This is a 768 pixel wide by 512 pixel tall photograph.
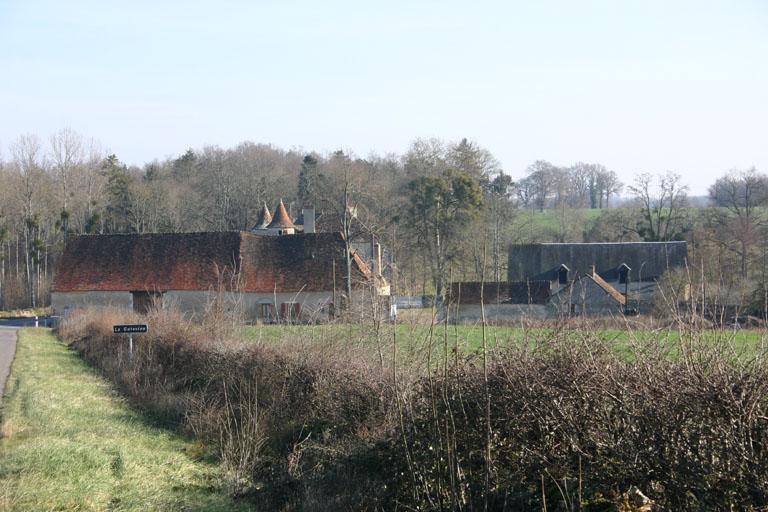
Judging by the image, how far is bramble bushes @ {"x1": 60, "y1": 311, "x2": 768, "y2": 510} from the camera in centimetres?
594

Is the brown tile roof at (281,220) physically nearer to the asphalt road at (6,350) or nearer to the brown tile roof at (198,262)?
the brown tile roof at (198,262)

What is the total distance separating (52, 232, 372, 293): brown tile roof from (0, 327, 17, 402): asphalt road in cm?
635

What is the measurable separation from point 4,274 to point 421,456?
2388 inches

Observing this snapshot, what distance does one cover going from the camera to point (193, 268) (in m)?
46.2

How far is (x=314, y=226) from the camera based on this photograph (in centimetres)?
5984

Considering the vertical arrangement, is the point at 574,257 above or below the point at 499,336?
above

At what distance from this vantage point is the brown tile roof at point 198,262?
45.0 meters

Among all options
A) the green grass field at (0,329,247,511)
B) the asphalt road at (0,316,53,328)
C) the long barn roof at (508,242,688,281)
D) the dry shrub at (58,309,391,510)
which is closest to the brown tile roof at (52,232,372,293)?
the asphalt road at (0,316,53,328)

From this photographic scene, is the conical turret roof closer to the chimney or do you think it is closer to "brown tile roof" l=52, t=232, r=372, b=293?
the chimney

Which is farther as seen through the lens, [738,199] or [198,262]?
[738,199]

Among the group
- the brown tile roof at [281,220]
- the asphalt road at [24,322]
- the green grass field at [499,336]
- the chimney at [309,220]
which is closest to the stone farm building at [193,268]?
the asphalt road at [24,322]

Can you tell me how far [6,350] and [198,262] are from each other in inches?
726

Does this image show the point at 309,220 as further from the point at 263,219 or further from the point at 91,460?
the point at 91,460

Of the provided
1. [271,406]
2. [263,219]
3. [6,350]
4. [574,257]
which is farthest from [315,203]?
[271,406]
